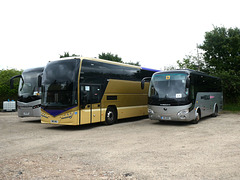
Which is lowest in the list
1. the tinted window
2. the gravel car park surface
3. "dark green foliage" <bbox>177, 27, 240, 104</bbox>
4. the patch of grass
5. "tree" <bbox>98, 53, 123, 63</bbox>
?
the gravel car park surface

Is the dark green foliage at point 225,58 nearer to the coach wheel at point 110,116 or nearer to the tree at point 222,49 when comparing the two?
the tree at point 222,49

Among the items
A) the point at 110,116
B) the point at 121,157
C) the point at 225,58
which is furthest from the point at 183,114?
the point at 225,58

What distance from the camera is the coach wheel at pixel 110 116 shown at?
14520 mm

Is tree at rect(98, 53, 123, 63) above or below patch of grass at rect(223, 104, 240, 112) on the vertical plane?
above

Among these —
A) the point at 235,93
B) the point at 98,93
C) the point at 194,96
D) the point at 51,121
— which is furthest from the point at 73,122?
the point at 235,93

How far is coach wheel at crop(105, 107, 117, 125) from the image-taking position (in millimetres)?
14520

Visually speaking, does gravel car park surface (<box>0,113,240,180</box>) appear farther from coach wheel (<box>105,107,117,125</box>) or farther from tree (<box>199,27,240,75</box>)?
tree (<box>199,27,240,75</box>)

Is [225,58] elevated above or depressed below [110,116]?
above

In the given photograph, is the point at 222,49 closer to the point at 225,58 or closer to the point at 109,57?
the point at 225,58

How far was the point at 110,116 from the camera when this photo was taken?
48.5 feet

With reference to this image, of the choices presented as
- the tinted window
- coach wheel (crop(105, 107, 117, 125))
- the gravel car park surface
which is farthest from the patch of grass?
the gravel car park surface

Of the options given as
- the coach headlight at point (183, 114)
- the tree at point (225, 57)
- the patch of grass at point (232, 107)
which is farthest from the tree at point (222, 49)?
the coach headlight at point (183, 114)

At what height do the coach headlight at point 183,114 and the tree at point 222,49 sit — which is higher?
the tree at point 222,49

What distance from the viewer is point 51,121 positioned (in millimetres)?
12789
